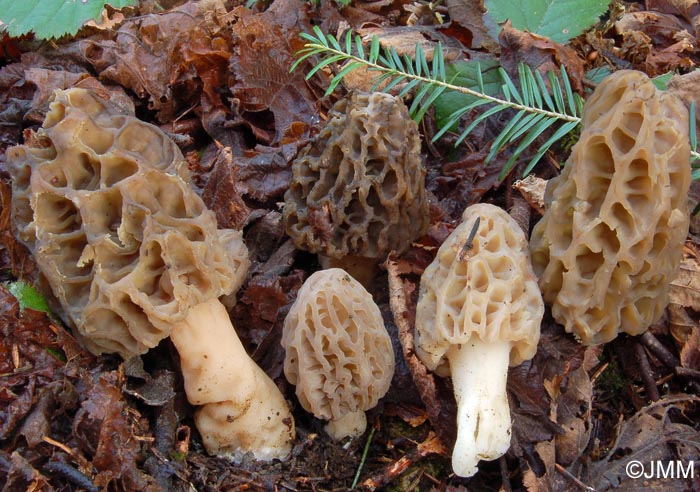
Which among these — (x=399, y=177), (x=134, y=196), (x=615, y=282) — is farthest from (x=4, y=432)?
(x=615, y=282)

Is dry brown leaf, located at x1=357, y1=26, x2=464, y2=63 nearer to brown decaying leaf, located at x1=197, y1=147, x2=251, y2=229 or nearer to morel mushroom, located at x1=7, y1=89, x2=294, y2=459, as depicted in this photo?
brown decaying leaf, located at x1=197, y1=147, x2=251, y2=229

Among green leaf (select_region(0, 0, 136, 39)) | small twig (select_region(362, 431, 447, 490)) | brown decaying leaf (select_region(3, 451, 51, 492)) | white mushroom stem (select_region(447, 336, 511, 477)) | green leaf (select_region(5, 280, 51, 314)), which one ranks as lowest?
small twig (select_region(362, 431, 447, 490))

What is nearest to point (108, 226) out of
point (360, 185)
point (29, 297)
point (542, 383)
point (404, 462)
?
point (29, 297)

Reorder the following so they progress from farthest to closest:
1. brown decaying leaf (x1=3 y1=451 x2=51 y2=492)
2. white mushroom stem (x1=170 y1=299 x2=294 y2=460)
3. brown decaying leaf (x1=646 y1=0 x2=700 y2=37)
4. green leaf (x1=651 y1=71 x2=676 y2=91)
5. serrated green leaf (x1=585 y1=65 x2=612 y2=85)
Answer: brown decaying leaf (x1=646 y1=0 x2=700 y2=37)
serrated green leaf (x1=585 y1=65 x2=612 y2=85)
green leaf (x1=651 y1=71 x2=676 y2=91)
white mushroom stem (x1=170 y1=299 x2=294 y2=460)
brown decaying leaf (x1=3 y1=451 x2=51 y2=492)

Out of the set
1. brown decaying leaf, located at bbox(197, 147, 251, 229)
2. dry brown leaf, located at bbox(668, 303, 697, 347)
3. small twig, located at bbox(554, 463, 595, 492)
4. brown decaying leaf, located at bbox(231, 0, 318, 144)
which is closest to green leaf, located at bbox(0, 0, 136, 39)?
brown decaying leaf, located at bbox(231, 0, 318, 144)

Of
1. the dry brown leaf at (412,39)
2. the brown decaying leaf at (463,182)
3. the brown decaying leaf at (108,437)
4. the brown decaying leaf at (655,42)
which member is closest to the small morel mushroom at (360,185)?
the brown decaying leaf at (463,182)

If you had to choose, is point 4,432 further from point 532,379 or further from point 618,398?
point 618,398
